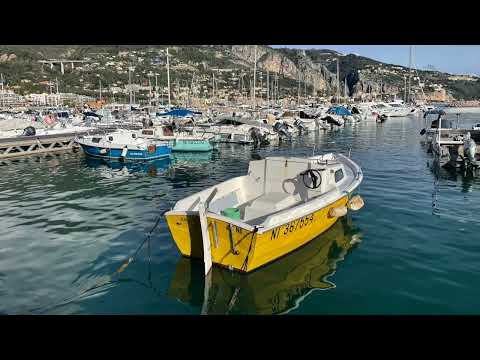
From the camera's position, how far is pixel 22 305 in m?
9.77

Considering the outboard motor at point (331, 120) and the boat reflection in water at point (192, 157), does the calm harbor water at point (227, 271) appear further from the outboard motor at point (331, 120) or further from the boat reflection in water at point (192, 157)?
the outboard motor at point (331, 120)

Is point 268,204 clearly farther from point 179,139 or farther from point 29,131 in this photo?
point 29,131

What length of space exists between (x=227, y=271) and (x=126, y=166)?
21.4 m

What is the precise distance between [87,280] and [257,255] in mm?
4831

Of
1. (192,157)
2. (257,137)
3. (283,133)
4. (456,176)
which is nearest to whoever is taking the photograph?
(456,176)

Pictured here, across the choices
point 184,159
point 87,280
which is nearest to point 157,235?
point 87,280

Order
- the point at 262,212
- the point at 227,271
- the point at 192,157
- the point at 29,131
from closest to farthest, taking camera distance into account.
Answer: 1. the point at 227,271
2. the point at 262,212
3. the point at 192,157
4. the point at 29,131

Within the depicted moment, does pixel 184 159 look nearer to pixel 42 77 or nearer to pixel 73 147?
pixel 73 147

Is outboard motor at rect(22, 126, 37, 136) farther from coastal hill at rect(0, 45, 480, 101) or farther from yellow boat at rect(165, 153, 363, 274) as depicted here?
coastal hill at rect(0, 45, 480, 101)

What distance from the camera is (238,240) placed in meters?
10.5

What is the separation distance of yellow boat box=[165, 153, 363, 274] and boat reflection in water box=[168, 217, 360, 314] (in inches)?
11.6

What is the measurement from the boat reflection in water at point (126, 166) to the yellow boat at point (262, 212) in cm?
1405

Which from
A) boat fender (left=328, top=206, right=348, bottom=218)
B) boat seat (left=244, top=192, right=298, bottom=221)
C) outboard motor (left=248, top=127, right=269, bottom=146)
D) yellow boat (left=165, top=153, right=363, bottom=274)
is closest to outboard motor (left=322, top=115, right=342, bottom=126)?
outboard motor (left=248, top=127, right=269, bottom=146)

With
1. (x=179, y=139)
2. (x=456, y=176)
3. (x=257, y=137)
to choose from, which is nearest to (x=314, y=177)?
(x=456, y=176)
